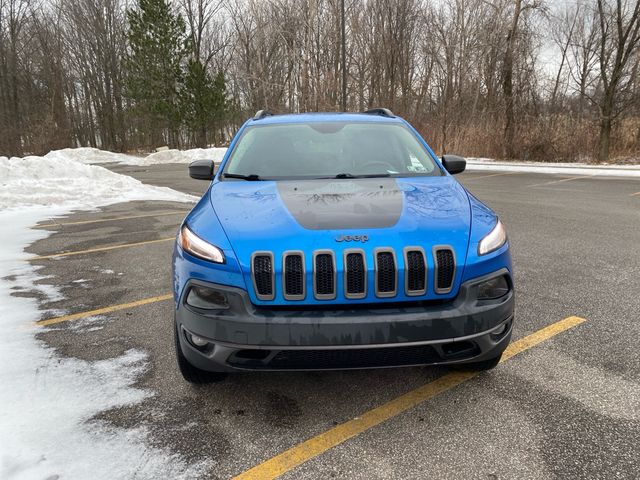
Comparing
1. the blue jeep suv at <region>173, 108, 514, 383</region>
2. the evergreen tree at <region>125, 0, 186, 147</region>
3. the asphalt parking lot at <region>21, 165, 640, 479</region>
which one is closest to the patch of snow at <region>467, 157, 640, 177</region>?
the asphalt parking lot at <region>21, 165, 640, 479</region>

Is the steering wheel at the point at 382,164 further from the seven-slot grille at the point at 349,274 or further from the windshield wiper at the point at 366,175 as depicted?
the seven-slot grille at the point at 349,274

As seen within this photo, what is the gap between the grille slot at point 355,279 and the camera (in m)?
2.22

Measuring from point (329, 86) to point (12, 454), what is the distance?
28972 millimetres

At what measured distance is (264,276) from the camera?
224 cm

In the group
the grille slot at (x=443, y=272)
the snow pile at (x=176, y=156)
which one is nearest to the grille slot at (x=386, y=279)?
the grille slot at (x=443, y=272)

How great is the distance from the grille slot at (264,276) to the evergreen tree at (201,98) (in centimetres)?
3884

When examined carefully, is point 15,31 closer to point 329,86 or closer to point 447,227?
point 329,86

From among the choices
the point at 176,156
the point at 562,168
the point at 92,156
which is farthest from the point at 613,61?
the point at 92,156

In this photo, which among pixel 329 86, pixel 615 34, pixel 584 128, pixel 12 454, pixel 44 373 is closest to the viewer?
pixel 12 454

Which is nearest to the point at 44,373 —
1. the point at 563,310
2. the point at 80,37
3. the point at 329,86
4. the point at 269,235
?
the point at 269,235

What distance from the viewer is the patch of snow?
614 inches

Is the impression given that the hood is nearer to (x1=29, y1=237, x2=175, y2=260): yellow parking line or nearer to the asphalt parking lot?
the asphalt parking lot

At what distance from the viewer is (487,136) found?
76.3 ft

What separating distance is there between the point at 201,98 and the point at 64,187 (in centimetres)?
2886
